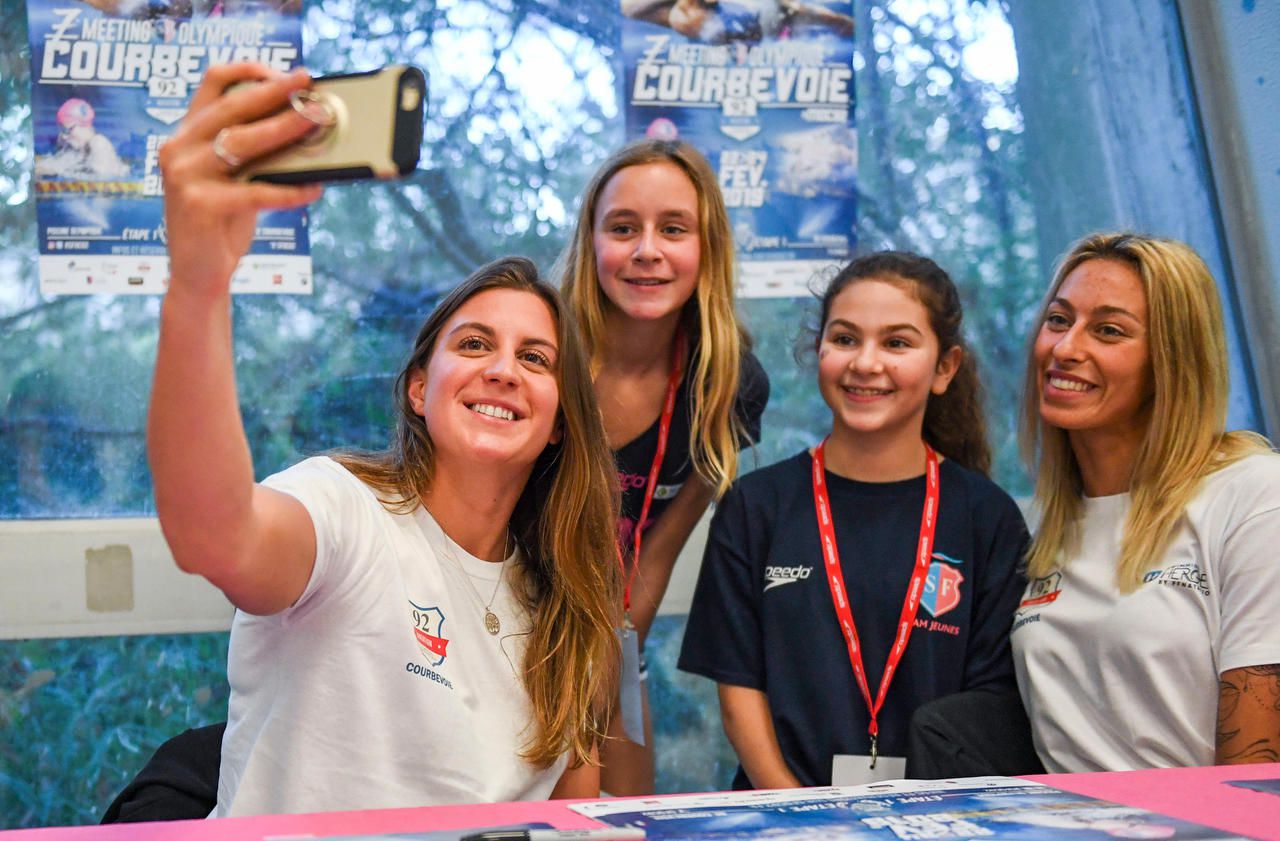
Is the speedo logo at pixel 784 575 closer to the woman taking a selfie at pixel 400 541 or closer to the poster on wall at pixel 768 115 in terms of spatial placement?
the woman taking a selfie at pixel 400 541

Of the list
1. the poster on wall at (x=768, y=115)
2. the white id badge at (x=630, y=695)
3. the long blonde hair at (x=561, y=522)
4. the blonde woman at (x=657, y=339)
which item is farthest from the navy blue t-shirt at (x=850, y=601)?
the poster on wall at (x=768, y=115)

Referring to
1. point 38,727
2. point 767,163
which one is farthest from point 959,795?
point 38,727

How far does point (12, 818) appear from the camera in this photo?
2.90 metres

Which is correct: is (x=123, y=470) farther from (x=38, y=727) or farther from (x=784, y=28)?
(x=784, y=28)

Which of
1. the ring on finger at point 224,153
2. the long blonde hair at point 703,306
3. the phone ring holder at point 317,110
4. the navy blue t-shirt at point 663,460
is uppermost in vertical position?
the long blonde hair at point 703,306

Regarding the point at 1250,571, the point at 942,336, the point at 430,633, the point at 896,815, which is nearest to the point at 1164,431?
the point at 1250,571

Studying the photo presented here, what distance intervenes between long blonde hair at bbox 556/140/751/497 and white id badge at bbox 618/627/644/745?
418 mm

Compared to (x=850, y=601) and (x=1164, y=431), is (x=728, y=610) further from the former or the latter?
(x=1164, y=431)

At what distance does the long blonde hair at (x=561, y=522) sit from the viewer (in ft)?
5.90

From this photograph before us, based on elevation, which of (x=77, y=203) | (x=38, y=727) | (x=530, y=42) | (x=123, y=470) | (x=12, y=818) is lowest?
(x=12, y=818)

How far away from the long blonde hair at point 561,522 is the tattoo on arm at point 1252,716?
972 mm

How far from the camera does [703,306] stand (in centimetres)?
266

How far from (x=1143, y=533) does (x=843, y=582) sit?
55 cm

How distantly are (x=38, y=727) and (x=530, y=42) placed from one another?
2068 mm
